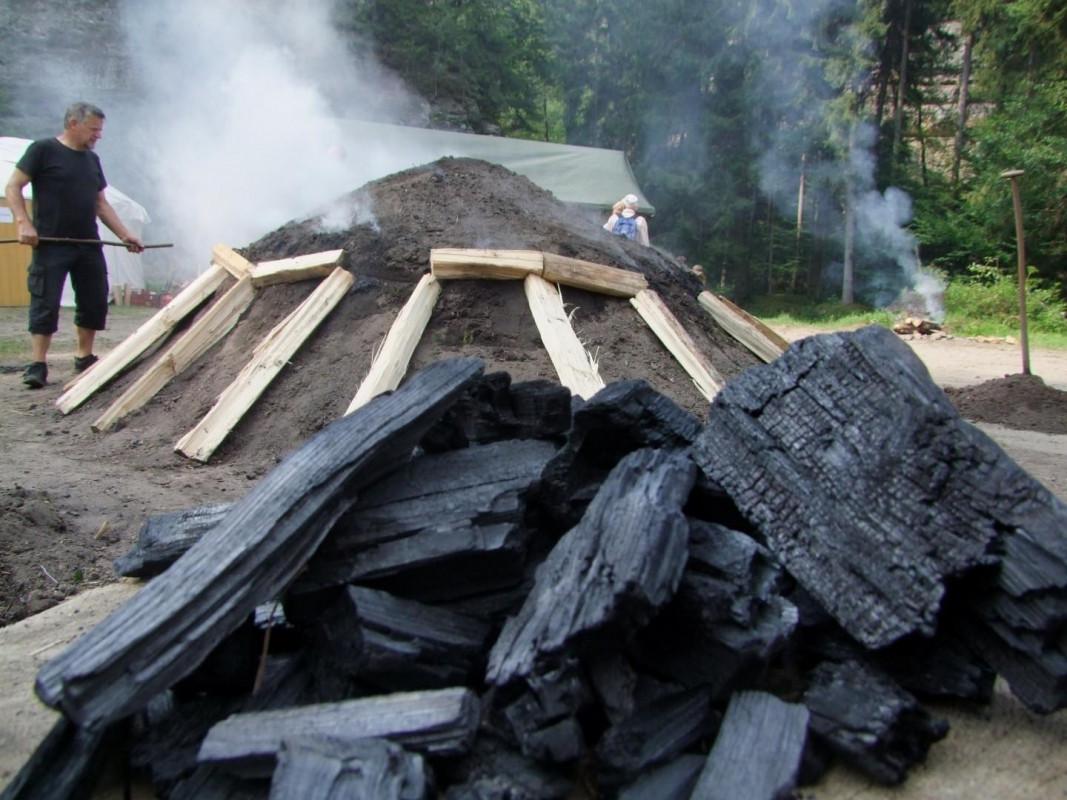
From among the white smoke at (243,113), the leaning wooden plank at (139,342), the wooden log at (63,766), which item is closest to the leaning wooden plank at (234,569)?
the wooden log at (63,766)

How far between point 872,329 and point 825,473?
48 cm

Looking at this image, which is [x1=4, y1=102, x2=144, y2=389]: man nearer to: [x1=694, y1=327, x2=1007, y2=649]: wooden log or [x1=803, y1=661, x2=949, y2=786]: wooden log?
[x1=694, y1=327, x2=1007, y2=649]: wooden log

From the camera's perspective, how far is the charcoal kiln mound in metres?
4.47

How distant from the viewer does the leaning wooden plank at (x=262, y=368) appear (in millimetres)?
4391

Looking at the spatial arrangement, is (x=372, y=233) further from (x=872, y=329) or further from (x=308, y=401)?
(x=872, y=329)

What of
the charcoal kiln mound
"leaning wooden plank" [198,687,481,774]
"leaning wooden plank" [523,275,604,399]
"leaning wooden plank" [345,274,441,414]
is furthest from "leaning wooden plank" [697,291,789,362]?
"leaning wooden plank" [198,687,481,774]

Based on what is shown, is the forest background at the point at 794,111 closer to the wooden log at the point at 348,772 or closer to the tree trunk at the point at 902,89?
the tree trunk at the point at 902,89

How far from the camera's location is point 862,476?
7.02 feet

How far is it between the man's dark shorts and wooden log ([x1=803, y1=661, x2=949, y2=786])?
5.86 m

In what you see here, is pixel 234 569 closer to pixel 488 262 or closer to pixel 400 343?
pixel 400 343

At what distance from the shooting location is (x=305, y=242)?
5.48m

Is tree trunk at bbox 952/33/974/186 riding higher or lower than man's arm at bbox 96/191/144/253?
higher

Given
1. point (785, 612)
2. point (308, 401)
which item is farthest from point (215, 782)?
point (308, 401)

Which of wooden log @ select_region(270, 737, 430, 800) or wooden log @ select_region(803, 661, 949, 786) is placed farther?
wooden log @ select_region(803, 661, 949, 786)
